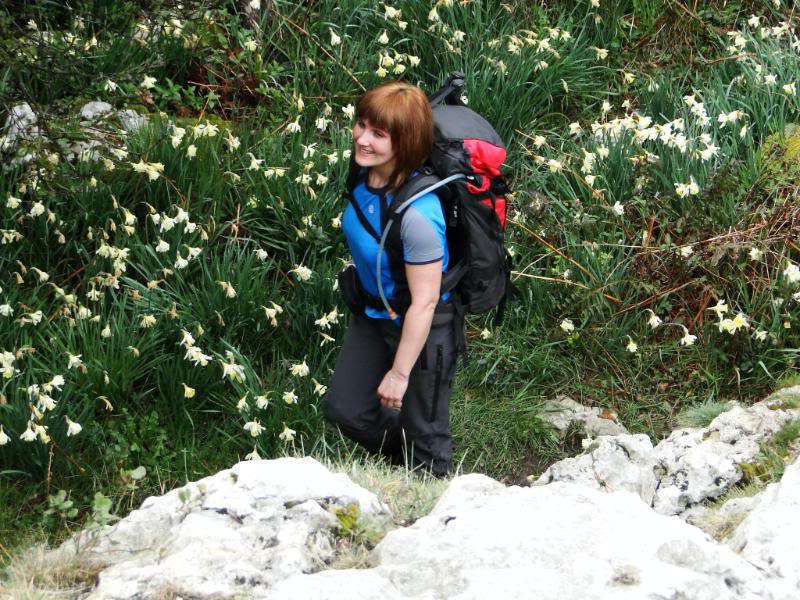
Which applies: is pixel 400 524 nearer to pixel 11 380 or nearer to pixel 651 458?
pixel 651 458

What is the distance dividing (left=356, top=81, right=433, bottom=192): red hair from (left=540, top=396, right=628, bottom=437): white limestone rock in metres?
2.14

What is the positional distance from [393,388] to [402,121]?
96 cm

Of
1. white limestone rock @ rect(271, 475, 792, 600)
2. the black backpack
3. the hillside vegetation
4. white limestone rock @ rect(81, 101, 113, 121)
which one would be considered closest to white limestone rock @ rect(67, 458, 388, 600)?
white limestone rock @ rect(271, 475, 792, 600)

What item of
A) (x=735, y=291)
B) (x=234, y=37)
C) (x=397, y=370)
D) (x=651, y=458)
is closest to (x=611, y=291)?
(x=735, y=291)

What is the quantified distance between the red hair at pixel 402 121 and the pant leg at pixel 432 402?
62 centimetres

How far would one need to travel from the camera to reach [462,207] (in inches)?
140

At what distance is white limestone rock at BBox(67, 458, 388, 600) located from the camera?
2258 millimetres

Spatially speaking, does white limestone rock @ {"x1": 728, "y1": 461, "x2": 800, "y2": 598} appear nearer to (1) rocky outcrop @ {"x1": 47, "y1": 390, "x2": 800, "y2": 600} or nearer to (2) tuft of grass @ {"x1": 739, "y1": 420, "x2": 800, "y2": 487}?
(1) rocky outcrop @ {"x1": 47, "y1": 390, "x2": 800, "y2": 600}

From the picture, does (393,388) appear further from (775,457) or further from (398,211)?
(775,457)

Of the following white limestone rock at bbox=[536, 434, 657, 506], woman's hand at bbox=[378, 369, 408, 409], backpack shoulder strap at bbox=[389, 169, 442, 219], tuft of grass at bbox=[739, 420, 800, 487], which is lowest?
white limestone rock at bbox=[536, 434, 657, 506]

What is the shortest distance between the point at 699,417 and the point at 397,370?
1.82 metres

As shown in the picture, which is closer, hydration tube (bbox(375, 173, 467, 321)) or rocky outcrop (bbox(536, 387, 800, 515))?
hydration tube (bbox(375, 173, 467, 321))

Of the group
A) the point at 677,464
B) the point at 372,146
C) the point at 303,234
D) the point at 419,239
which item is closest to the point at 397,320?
the point at 419,239

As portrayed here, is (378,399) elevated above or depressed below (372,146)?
below
